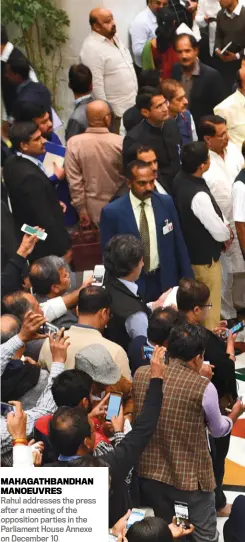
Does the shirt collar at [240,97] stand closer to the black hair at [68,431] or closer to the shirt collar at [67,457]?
the black hair at [68,431]

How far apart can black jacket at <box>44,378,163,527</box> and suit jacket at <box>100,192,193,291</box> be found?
5.91 feet

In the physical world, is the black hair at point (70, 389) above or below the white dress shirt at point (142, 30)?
below

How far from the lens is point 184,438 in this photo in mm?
4328

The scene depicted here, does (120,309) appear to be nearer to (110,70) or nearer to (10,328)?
(10,328)

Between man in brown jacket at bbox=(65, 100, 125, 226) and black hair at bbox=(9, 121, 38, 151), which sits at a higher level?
black hair at bbox=(9, 121, 38, 151)

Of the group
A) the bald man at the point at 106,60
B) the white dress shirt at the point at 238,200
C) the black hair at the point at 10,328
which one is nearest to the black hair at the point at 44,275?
the black hair at the point at 10,328

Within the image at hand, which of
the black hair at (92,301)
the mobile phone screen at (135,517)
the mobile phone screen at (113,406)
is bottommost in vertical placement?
the mobile phone screen at (135,517)

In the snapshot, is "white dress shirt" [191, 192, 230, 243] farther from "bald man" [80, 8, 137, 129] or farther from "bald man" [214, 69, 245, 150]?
"bald man" [80, 8, 137, 129]

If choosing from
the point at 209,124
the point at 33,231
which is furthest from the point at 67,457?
the point at 209,124

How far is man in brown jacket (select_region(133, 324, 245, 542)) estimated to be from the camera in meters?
4.29

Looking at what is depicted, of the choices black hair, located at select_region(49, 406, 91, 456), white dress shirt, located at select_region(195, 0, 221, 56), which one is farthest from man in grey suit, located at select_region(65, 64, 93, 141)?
black hair, located at select_region(49, 406, 91, 456)

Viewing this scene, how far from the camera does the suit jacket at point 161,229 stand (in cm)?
591

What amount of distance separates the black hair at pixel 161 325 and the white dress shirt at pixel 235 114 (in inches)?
109

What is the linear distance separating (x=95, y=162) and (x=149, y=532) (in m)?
3.48
